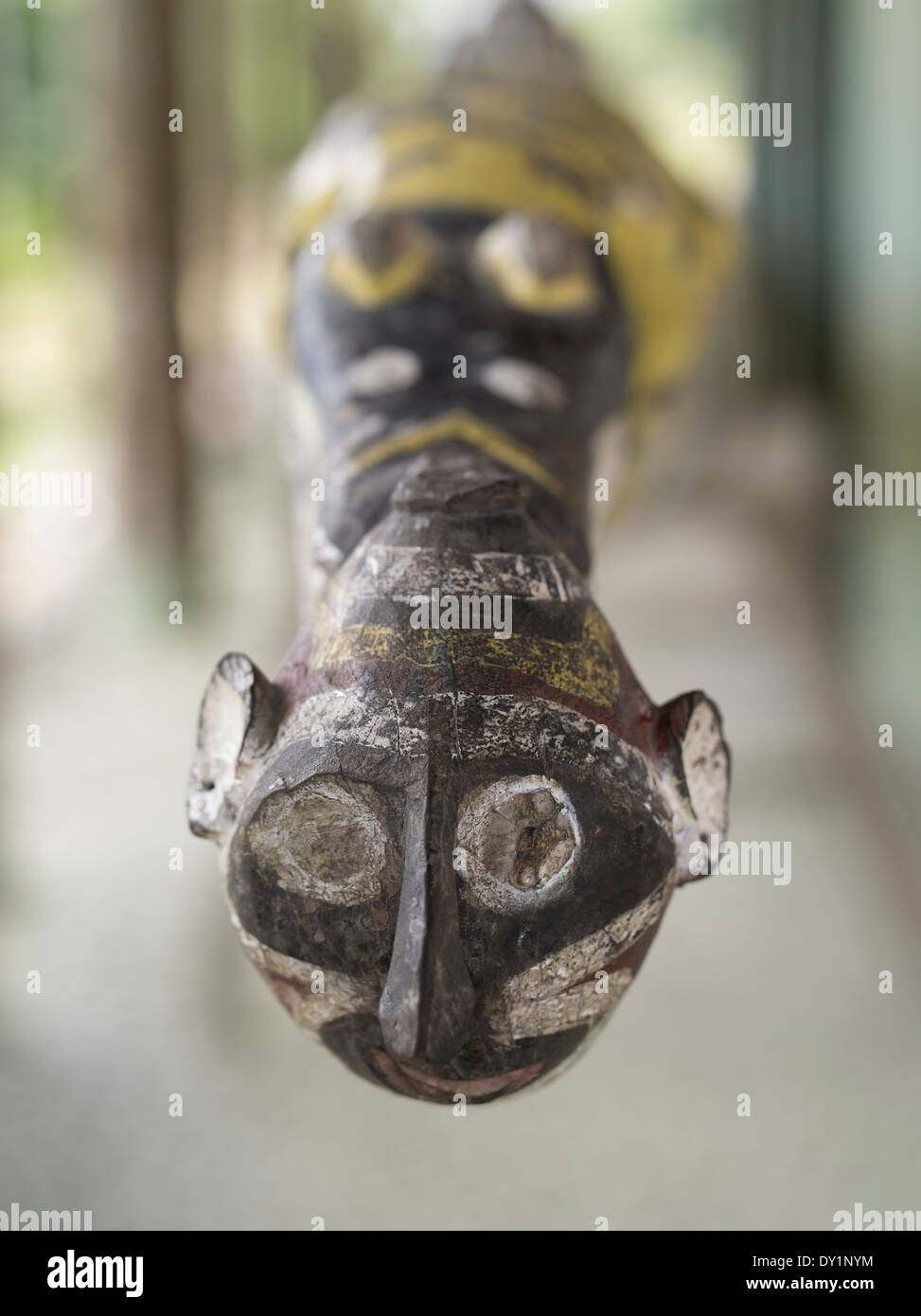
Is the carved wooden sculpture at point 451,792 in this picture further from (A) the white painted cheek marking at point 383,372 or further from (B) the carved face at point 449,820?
(A) the white painted cheek marking at point 383,372

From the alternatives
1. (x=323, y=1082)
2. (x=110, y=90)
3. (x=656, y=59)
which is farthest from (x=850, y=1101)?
(x=656, y=59)

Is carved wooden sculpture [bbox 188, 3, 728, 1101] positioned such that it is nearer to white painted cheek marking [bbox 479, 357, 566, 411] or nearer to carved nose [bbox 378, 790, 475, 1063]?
carved nose [bbox 378, 790, 475, 1063]

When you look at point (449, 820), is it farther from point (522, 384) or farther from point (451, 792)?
point (522, 384)

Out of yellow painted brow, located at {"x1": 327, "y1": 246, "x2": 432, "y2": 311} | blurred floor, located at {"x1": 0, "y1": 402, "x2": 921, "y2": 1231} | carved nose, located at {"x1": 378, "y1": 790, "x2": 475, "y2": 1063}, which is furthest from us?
blurred floor, located at {"x1": 0, "y1": 402, "x2": 921, "y2": 1231}

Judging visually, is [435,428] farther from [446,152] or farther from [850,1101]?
[850,1101]

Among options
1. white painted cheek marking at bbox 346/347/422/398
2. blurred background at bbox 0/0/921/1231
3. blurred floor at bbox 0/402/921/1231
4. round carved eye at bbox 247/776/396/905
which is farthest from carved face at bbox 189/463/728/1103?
blurred floor at bbox 0/402/921/1231
